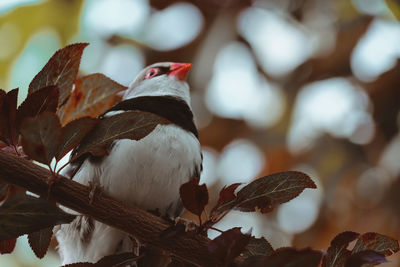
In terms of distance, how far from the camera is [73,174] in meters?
2.38

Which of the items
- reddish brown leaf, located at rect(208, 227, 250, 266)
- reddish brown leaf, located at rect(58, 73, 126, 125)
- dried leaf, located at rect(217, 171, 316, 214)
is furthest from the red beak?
reddish brown leaf, located at rect(208, 227, 250, 266)

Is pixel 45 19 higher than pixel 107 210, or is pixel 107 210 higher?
pixel 45 19

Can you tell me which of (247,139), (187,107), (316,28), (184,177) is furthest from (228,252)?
(316,28)

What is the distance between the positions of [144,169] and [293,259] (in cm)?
109

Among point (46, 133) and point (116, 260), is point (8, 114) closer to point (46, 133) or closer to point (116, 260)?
point (46, 133)

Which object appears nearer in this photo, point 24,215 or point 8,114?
point 24,215

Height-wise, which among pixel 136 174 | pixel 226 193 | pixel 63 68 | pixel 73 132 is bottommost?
pixel 226 193

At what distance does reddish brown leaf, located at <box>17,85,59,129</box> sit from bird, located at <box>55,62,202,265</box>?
0.69 m

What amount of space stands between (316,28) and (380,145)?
3.87 ft

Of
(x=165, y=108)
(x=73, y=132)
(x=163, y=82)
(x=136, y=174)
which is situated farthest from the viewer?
(x=163, y=82)

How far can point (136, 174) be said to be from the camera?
2273 mm

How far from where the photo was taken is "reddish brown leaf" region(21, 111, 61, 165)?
136 cm

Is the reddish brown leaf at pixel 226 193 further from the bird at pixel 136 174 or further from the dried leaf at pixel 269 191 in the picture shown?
the bird at pixel 136 174

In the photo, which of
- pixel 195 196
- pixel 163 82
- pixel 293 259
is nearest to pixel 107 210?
pixel 195 196
